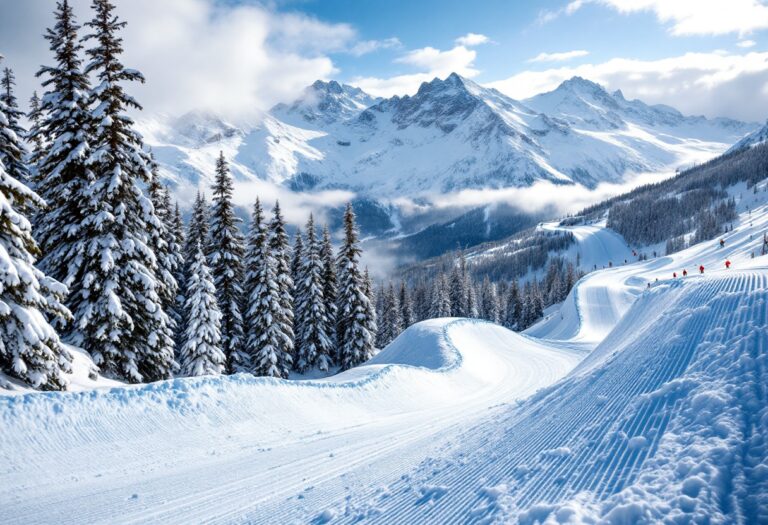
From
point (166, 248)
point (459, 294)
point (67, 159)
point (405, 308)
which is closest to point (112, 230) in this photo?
point (67, 159)

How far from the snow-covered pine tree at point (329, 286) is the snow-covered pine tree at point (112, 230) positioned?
2262cm

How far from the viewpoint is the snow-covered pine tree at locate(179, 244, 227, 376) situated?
25.2 metres

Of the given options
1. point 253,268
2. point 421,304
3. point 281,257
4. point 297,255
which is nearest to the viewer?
point 253,268

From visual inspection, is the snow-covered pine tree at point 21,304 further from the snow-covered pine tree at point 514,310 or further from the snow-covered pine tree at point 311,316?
the snow-covered pine tree at point 514,310

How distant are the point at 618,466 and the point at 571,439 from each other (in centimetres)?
142

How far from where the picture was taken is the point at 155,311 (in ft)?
58.3

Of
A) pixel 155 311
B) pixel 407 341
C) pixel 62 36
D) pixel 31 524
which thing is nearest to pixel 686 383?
pixel 31 524

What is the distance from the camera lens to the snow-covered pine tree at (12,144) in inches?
689

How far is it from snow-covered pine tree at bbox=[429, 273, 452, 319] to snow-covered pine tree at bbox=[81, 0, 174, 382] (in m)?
53.0

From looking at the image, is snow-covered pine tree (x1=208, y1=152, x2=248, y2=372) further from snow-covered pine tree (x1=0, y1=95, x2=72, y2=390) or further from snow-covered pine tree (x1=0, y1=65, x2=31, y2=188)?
snow-covered pine tree (x1=0, y1=95, x2=72, y2=390)

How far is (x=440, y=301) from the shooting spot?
222 feet

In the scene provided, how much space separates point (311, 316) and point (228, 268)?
29.0 feet

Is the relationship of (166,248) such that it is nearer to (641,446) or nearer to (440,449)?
(440,449)

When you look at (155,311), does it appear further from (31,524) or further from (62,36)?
(31,524)
